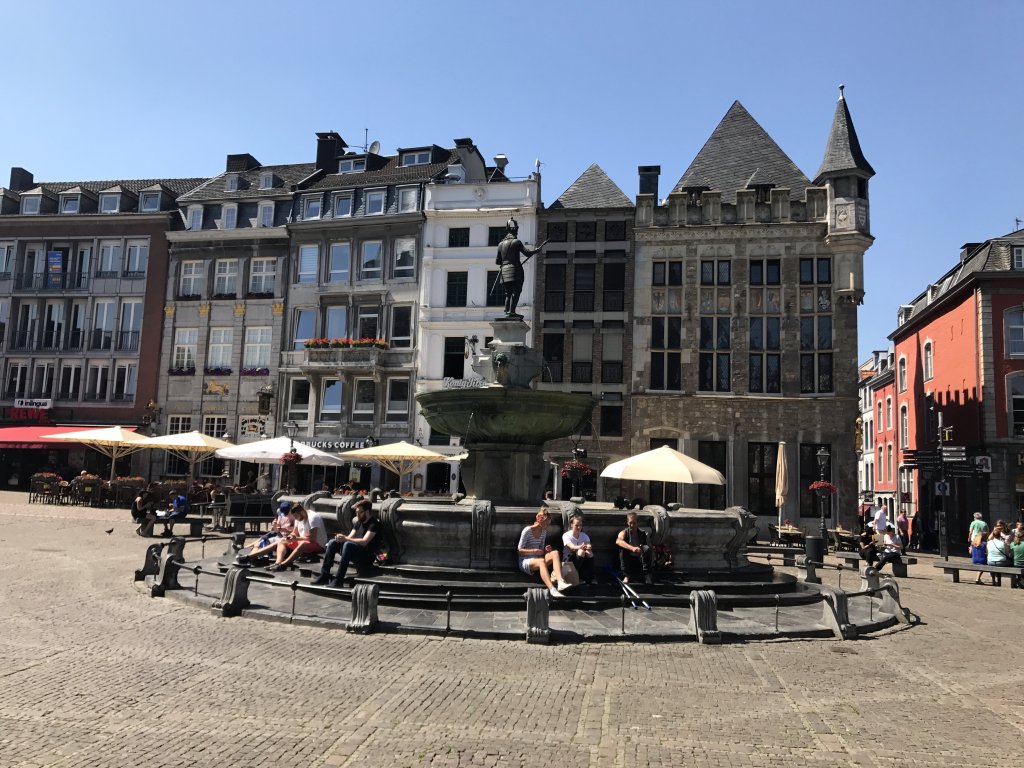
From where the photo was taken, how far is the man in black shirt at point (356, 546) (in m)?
11.5

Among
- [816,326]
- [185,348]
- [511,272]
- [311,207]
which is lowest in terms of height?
[511,272]

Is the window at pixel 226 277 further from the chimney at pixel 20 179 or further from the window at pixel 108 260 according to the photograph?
the chimney at pixel 20 179

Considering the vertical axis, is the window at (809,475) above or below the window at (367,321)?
below

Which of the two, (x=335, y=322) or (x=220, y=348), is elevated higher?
(x=335, y=322)

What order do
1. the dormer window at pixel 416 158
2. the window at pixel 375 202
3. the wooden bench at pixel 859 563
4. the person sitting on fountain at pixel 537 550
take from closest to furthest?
the person sitting on fountain at pixel 537 550 → the wooden bench at pixel 859 563 → the window at pixel 375 202 → the dormer window at pixel 416 158

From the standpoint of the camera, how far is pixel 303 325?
40.0m

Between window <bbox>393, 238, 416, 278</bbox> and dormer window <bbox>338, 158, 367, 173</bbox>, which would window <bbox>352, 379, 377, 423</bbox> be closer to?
window <bbox>393, 238, 416, 278</bbox>

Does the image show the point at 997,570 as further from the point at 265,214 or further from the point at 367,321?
the point at 265,214

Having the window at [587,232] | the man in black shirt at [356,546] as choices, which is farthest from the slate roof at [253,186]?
the man in black shirt at [356,546]

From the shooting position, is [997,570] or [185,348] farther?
[185,348]

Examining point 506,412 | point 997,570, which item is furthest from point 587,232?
point 506,412

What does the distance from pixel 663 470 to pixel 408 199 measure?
979 inches

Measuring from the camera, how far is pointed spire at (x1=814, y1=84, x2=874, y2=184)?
33.9 meters

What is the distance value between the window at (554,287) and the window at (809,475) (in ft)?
40.2
